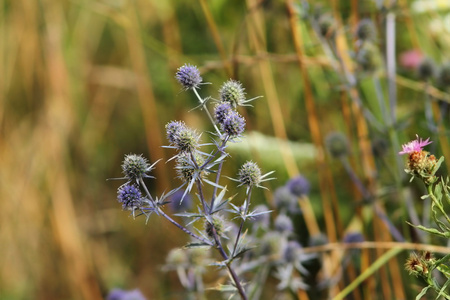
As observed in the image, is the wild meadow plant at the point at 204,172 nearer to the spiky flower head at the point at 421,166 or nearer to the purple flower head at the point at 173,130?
the purple flower head at the point at 173,130

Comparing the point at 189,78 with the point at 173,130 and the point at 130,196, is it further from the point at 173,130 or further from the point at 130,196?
the point at 130,196

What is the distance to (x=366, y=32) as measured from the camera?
60.5 inches

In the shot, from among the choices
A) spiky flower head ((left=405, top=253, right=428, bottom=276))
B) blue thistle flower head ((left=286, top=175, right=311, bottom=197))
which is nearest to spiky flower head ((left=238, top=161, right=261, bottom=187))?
spiky flower head ((left=405, top=253, right=428, bottom=276))

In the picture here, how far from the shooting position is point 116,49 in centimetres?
310

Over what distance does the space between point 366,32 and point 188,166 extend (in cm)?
89

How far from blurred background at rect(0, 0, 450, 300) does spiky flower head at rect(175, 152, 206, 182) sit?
696 millimetres

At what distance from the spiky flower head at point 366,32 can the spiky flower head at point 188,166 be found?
2.74ft

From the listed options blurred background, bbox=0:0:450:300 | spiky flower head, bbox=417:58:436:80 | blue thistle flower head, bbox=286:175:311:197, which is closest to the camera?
blue thistle flower head, bbox=286:175:311:197

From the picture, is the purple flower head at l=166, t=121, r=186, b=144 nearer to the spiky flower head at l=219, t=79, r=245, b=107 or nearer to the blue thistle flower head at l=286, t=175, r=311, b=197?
the spiky flower head at l=219, t=79, r=245, b=107

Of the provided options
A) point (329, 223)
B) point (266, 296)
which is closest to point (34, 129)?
point (266, 296)

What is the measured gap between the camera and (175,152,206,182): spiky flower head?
83 centimetres

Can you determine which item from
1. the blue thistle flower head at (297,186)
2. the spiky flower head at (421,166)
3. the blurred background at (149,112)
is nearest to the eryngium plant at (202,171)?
the spiky flower head at (421,166)

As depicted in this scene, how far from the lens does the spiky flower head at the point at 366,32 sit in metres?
1.53

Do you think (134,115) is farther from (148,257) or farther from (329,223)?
(329,223)
